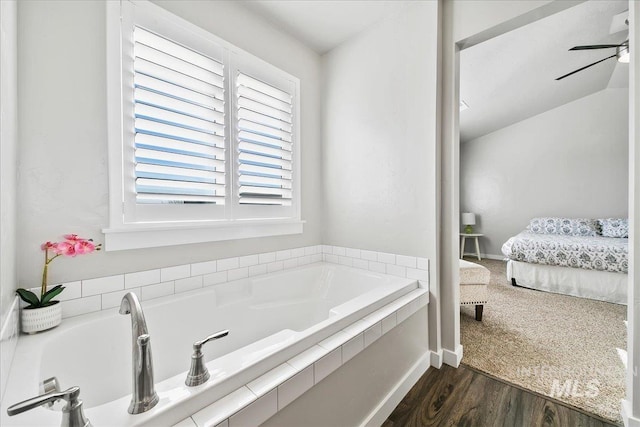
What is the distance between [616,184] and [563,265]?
2.53m

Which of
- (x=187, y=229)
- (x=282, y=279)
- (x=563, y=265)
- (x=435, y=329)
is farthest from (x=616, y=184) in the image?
(x=187, y=229)

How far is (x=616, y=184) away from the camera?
440 centimetres

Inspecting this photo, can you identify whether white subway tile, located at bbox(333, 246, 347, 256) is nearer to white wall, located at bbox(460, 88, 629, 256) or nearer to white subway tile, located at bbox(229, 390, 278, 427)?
white subway tile, located at bbox(229, 390, 278, 427)

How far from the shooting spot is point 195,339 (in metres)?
1.46

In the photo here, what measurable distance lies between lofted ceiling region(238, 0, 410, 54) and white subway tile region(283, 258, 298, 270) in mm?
1973

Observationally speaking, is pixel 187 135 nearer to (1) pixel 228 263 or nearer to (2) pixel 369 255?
(1) pixel 228 263

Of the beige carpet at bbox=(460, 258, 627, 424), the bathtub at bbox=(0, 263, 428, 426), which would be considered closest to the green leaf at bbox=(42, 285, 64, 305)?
the bathtub at bbox=(0, 263, 428, 426)

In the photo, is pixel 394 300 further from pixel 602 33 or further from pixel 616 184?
pixel 616 184

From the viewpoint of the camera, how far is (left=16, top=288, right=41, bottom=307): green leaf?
41.6 inches

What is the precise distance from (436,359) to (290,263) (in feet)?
4.33

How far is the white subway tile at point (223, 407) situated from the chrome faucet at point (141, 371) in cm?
13

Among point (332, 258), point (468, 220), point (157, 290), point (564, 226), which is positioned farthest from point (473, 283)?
point (468, 220)

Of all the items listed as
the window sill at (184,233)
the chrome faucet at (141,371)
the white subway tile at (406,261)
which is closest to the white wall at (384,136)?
the white subway tile at (406,261)

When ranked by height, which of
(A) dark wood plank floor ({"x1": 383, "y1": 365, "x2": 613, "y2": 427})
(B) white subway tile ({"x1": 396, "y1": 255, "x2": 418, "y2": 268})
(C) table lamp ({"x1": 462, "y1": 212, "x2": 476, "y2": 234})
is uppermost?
(C) table lamp ({"x1": 462, "y1": 212, "x2": 476, "y2": 234})
